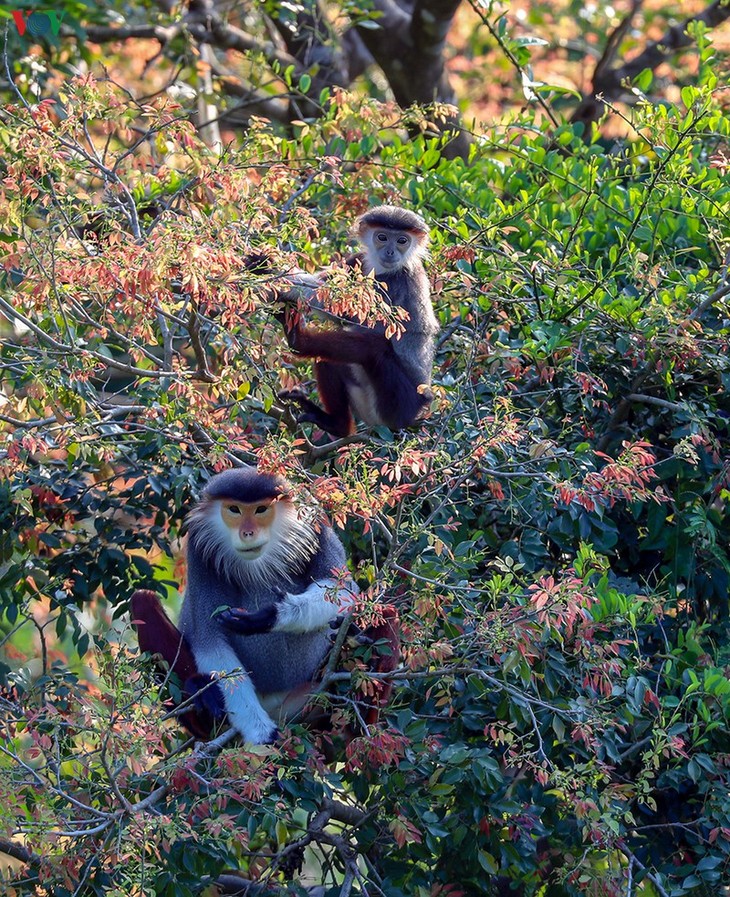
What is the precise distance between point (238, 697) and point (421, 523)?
1.11 metres

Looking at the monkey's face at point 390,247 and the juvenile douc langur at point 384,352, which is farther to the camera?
the monkey's face at point 390,247

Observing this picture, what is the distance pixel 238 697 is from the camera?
4.27 metres

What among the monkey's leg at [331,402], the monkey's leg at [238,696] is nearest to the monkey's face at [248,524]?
the monkey's leg at [238,696]

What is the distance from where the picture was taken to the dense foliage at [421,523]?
132 inches

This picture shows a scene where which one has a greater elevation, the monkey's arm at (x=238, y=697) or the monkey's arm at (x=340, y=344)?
the monkey's arm at (x=340, y=344)

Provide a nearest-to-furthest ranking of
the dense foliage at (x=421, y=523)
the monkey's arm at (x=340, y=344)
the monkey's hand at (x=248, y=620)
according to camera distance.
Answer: the dense foliage at (x=421, y=523) < the monkey's hand at (x=248, y=620) < the monkey's arm at (x=340, y=344)

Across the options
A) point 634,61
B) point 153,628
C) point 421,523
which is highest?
point 421,523

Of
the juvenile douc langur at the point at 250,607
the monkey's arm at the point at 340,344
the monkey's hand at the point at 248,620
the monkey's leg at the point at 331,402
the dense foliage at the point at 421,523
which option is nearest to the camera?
the dense foliage at the point at 421,523

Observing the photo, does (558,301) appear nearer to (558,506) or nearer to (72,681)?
(558,506)

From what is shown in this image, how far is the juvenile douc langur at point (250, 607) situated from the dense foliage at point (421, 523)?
155 mm

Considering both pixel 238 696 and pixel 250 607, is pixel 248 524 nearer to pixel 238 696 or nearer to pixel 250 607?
pixel 250 607

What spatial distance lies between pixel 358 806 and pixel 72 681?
3.21 ft

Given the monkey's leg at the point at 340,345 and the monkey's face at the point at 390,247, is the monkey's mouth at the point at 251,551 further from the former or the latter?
the monkey's face at the point at 390,247

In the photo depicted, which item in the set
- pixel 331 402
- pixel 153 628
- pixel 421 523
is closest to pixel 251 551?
pixel 153 628
